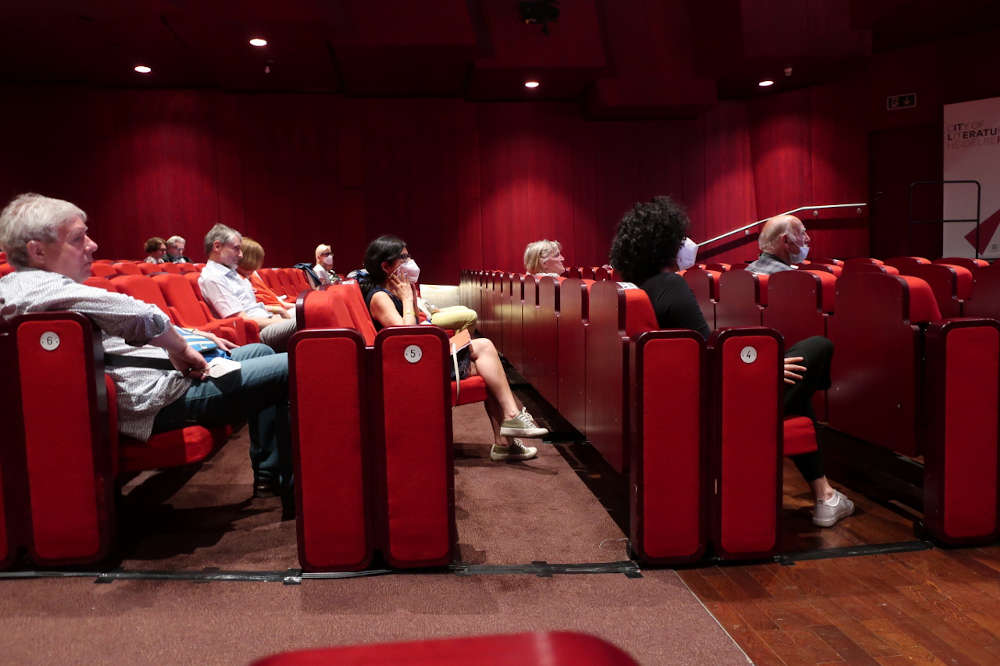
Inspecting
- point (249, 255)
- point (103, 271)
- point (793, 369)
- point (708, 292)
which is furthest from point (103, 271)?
point (793, 369)

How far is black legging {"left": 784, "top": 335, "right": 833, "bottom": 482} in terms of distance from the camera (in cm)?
208

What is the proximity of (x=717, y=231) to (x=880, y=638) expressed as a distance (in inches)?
382

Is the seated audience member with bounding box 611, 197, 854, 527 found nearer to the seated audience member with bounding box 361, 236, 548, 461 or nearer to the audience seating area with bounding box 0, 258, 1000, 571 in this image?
the audience seating area with bounding box 0, 258, 1000, 571

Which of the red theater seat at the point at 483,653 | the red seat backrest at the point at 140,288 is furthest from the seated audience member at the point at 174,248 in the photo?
the red theater seat at the point at 483,653

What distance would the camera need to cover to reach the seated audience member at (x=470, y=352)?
2877mm

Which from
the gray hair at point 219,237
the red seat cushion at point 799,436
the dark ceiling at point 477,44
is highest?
the dark ceiling at point 477,44

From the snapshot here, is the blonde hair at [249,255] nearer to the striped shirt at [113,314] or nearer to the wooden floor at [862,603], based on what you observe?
the striped shirt at [113,314]

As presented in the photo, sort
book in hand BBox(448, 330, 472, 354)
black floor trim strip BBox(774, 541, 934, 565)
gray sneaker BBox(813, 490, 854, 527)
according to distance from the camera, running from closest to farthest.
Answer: black floor trim strip BBox(774, 541, 934, 565) < gray sneaker BBox(813, 490, 854, 527) < book in hand BBox(448, 330, 472, 354)

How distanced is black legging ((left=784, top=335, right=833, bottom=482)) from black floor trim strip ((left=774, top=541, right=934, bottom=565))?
0.26 metres

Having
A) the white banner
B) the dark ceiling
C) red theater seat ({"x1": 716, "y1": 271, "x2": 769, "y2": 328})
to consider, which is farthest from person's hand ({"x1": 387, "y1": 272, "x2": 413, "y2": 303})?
the white banner

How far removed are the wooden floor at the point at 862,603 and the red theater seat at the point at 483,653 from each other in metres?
1.09

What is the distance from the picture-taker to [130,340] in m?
1.86

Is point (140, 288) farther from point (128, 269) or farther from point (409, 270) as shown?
point (128, 269)

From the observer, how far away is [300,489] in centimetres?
181
